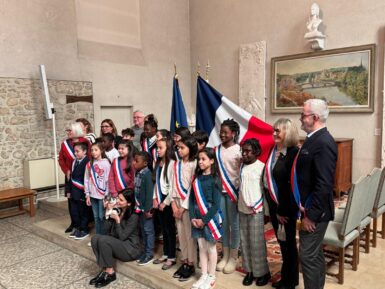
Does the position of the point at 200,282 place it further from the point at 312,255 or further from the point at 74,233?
the point at 74,233

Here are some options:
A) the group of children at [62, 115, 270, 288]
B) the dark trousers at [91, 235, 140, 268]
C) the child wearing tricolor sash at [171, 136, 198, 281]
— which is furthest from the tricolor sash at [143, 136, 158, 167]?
the dark trousers at [91, 235, 140, 268]

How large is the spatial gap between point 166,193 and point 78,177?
4.67 feet

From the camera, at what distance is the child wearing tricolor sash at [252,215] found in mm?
2553

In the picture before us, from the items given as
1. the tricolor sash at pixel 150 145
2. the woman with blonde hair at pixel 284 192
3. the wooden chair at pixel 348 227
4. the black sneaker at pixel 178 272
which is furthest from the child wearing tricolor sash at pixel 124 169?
the wooden chair at pixel 348 227

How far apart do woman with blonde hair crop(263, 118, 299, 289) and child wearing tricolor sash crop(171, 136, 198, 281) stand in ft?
→ 2.07

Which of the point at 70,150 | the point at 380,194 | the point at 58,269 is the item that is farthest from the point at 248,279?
the point at 70,150

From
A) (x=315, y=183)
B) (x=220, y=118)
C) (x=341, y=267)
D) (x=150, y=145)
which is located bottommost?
(x=341, y=267)

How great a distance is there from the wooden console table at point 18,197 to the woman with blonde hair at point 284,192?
4.12 meters

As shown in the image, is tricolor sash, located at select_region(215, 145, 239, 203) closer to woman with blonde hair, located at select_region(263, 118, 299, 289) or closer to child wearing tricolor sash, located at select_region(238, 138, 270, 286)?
child wearing tricolor sash, located at select_region(238, 138, 270, 286)

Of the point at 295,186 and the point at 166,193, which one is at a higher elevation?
the point at 295,186

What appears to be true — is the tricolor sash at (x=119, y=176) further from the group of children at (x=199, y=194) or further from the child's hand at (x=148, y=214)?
the child's hand at (x=148, y=214)

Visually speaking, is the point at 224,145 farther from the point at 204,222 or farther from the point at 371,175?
the point at 371,175

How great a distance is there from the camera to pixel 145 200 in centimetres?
311

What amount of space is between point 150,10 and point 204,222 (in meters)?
6.32
